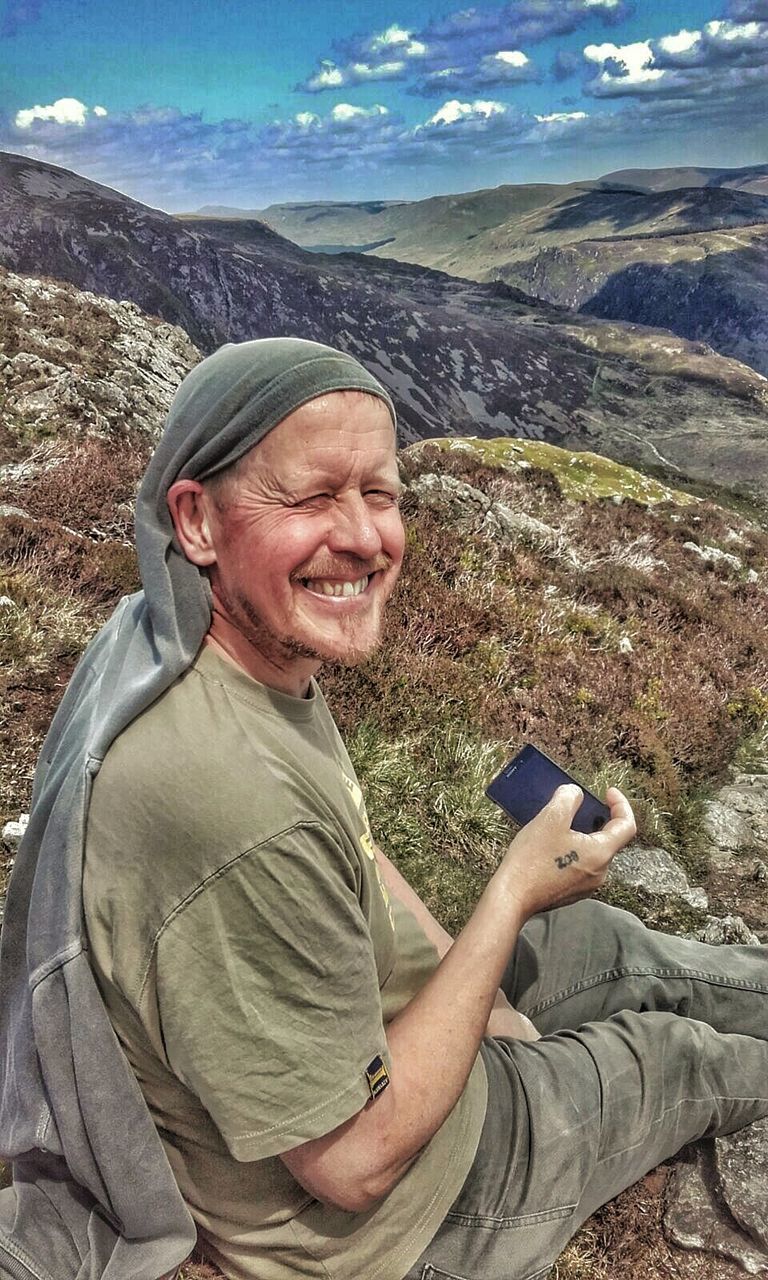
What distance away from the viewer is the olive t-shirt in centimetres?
140

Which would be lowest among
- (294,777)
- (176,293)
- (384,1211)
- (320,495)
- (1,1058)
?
(384,1211)

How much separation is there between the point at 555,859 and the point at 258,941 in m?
1.04

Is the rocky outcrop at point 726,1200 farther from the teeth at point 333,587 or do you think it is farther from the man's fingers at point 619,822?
the teeth at point 333,587

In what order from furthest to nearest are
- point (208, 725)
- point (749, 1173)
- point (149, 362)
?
point (149, 362) → point (749, 1173) → point (208, 725)

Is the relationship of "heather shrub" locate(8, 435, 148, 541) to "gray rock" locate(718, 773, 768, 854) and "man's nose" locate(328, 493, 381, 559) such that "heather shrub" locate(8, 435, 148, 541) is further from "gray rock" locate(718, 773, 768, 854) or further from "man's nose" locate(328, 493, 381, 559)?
"man's nose" locate(328, 493, 381, 559)

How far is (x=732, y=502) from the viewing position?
47344 millimetres

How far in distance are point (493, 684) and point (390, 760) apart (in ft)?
4.94

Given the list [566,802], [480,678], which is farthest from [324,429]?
[480,678]

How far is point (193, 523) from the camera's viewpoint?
69.0 inches

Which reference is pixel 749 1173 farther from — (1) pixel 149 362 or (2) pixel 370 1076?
(1) pixel 149 362

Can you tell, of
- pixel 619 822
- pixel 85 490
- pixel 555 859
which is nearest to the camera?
pixel 555 859

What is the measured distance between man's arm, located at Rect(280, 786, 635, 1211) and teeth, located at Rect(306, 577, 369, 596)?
0.92 meters

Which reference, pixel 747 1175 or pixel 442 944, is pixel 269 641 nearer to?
pixel 442 944

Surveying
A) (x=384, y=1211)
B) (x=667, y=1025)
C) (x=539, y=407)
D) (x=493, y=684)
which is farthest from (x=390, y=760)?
(x=539, y=407)
